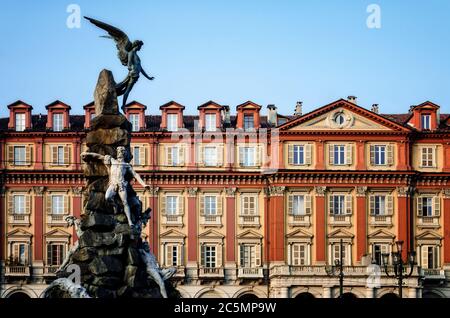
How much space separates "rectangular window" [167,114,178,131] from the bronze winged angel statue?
45.2m

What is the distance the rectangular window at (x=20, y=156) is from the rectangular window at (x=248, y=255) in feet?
50.4

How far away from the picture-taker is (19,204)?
81.9 metres

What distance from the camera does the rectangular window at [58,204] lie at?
82000 millimetres

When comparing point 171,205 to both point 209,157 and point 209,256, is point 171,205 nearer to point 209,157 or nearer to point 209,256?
point 209,157

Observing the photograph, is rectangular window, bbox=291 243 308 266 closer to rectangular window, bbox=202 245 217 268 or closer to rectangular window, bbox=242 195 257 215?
rectangular window, bbox=242 195 257 215

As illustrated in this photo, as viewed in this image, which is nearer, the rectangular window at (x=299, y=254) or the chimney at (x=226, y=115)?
the rectangular window at (x=299, y=254)

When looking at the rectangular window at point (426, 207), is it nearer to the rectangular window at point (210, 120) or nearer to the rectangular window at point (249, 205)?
the rectangular window at point (249, 205)

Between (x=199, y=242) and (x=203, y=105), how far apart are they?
902cm

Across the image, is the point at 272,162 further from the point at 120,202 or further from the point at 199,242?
the point at 120,202

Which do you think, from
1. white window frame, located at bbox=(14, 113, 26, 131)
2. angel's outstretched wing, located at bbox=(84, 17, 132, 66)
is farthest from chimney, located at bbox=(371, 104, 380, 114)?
angel's outstretched wing, located at bbox=(84, 17, 132, 66)

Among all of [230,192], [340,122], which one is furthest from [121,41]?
[340,122]

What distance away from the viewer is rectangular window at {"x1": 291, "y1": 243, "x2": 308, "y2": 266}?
80.9 metres

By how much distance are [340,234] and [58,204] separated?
18.6 meters

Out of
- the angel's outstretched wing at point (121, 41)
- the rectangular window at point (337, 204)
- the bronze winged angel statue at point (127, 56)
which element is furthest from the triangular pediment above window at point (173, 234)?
the angel's outstretched wing at point (121, 41)
